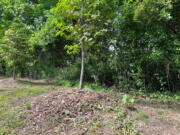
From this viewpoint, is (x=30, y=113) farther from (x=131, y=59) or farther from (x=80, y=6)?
(x=131, y=59)

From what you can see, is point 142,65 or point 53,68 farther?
point 53,68

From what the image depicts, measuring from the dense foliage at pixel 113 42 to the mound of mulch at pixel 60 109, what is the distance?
3.10 feet

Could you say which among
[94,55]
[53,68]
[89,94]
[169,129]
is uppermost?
[94,55]

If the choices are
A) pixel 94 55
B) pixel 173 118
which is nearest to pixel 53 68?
pixel 94 55

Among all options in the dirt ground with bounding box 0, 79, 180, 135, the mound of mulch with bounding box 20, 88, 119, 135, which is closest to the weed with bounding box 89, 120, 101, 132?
the dirt ground with bounding box 0, 79, 180, 135

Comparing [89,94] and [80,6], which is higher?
[80,6]

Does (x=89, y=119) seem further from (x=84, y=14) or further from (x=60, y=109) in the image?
(x=84, y=14)

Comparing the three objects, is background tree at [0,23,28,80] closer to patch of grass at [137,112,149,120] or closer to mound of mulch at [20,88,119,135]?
mound of mulch at [20,88,119,135]

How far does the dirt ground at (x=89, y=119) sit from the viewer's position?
6.44 ft

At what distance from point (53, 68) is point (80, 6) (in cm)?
495

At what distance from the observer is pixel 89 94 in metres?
3.03

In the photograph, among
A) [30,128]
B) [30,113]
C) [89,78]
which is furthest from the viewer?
[89,78]

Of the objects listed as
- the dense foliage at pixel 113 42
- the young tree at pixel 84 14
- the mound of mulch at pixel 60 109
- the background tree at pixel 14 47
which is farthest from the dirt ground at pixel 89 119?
the background tree at pixel 14 47

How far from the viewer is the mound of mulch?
6.69 feet
